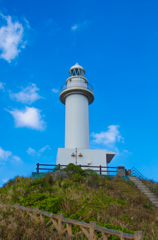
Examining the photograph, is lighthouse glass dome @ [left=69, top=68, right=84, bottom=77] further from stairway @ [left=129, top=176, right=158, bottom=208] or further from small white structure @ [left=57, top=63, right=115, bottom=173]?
stairway @ [left=129, top=176, right=158, bottom=208]

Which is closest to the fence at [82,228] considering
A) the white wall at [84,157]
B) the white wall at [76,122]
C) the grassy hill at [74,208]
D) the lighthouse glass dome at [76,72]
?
the grassy hill at [74,208]

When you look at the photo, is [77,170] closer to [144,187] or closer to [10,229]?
[144,187]

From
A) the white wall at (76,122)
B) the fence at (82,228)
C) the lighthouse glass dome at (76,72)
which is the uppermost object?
the lighthouse glass dome at (76,72)

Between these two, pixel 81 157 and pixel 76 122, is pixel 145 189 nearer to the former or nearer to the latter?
pixel 81 157

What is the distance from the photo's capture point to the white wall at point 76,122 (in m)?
23.6

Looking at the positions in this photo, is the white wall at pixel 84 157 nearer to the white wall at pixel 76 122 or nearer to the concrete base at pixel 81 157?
the concrete base at pixel 81 157

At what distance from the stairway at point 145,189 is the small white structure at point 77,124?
4.04 m

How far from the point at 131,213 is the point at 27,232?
5761mm

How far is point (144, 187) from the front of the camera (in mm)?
17109

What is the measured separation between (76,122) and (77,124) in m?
0.27

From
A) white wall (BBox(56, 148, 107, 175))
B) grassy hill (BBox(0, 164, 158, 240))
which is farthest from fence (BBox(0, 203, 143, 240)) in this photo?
white wall (BBox(56, 148, 107, 175))

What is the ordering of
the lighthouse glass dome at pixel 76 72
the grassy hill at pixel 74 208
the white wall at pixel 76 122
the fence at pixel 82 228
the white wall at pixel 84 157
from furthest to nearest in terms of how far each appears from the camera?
the lighthouse glass dome at pixel 76 72 < the white wall at pixel 76 122 < the white wall at pixel 84 157 < the grassy hill at pixel 74 208 < the fence at pixel 82 228

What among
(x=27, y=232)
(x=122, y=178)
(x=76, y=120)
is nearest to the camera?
(x=27, y=232)

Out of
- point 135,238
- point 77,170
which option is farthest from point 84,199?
point 77,170
